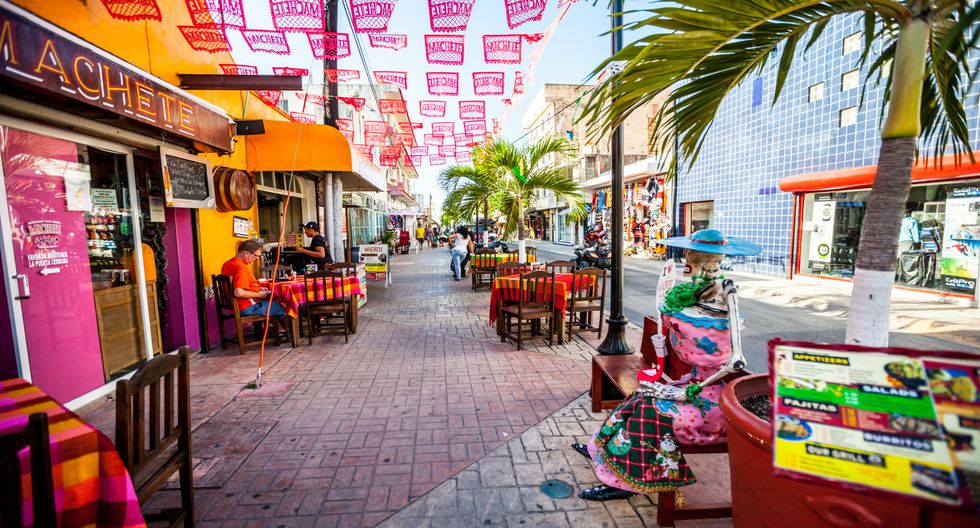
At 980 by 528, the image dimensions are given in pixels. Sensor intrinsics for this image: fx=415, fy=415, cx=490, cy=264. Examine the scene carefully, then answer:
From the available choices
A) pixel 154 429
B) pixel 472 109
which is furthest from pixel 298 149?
pixel 154 429

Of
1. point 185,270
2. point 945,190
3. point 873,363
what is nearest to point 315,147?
point 185,270

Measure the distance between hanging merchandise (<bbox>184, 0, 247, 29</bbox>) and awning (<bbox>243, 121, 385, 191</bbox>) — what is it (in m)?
1.55

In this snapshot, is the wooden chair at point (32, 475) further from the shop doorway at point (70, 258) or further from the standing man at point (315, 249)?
the standing man at point (315, 249)

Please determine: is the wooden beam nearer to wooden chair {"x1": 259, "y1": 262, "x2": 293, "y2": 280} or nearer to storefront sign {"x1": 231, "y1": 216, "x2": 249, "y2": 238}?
storefront sign {"x1": 231, "y1": 216, "x2": 249, "y2": 238}

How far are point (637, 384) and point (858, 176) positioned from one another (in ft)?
31.4

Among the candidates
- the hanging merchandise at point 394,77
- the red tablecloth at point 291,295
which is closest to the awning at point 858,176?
the hanging merchandise at point 394,77

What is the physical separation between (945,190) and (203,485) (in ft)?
40.3

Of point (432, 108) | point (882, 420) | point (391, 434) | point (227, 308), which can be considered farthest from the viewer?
point (432, 108)

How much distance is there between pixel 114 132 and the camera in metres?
4.01

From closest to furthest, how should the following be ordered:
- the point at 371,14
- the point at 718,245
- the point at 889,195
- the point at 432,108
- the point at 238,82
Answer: the point at 889,195
the point at 718,245
the point at 238,82
the point at 371,14
the point at 432,108

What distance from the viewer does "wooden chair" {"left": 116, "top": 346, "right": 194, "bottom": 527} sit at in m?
1.76

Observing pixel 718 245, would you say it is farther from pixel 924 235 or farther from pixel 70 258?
pixel 924 235

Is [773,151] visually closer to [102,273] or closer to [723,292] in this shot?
[723,292]

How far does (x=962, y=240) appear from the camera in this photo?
7.79 meters
